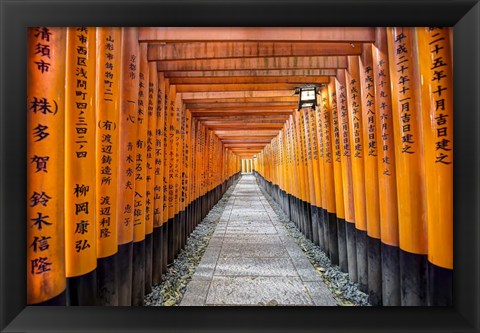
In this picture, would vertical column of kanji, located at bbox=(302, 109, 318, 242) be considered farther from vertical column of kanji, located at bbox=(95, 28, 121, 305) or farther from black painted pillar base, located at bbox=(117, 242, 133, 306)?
vertical column of kanji, located at bbox=(95, 28, 121, 305)

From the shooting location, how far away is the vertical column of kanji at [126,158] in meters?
3.21

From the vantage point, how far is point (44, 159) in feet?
6.50

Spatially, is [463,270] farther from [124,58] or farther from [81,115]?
[124,58]

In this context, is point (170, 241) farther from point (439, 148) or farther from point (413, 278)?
point (439, 148)

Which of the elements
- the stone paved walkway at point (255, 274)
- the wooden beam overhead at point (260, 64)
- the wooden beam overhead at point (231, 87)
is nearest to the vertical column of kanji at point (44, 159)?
the stone paved walkway at point (255, 274)

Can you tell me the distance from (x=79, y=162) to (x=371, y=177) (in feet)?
11.3

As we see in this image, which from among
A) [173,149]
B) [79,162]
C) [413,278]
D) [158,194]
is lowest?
[413,278]

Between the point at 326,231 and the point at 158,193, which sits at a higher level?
the point at 158,193

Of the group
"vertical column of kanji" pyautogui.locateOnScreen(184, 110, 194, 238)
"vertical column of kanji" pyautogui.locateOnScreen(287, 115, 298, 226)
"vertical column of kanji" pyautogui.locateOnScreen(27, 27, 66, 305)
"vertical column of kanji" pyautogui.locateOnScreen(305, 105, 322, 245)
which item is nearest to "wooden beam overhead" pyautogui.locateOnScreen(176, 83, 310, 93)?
"vertical column of kanji" pyautogui.locateOnScreen(305, 105, 322, 245)

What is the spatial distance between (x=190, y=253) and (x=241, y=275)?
6.73 feet

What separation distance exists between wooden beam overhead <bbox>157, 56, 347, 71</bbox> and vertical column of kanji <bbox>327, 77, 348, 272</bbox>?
67 cm

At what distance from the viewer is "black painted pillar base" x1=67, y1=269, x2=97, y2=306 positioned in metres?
2.38

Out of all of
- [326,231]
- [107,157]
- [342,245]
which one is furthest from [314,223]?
[107,157]

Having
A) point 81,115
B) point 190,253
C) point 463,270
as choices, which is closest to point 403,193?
point 463,270
